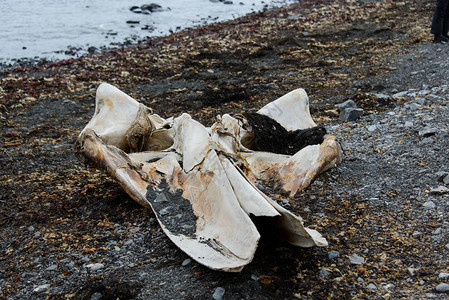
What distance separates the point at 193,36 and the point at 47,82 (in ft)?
15.3

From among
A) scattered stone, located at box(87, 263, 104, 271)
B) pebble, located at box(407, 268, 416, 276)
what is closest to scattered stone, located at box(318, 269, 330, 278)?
pebble, located at box(407, 268, 416, 276)

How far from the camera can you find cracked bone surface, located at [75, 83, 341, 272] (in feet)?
9.58

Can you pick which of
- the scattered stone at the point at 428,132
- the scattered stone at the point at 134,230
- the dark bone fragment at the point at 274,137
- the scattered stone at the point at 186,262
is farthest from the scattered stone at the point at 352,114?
the scattered stone at the point at 186,262

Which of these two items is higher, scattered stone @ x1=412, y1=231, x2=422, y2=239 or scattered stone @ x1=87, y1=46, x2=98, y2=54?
scattered stone @ x1=412, y1=231, x2=422, y2=239

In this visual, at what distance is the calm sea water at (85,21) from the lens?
13719 mm

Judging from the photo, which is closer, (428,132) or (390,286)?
(390,286)

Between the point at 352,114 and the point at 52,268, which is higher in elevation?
the point at 352,114

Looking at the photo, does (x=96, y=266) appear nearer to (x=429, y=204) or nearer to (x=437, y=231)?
(x=437, y=231)

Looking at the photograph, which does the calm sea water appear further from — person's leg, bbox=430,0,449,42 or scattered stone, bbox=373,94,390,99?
scattered stone, bbox=373,94,390,99

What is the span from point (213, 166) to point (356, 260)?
1260mm

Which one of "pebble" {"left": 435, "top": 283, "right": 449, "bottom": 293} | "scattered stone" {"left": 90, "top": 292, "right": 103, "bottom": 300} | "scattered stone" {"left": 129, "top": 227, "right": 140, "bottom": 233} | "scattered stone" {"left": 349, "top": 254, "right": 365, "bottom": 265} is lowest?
"scattered stone" {"left": 129, "top": 227, "right": 140, "bottom": 233}

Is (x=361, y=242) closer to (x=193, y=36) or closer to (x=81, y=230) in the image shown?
(x=81, y=230)

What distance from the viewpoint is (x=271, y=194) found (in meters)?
3.94

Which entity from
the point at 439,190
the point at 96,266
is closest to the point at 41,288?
the point at 96,266
